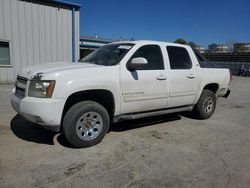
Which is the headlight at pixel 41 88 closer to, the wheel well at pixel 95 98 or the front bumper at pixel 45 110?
the front bumper at pixel 45 110

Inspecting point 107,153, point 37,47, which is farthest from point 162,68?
point 37,47

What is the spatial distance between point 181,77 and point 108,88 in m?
1.92

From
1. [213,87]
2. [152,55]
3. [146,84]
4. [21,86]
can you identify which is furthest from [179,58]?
[21,86]

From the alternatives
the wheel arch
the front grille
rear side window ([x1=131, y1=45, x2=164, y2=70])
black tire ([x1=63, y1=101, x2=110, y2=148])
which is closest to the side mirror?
rear side window ([x1=131, y1=45, x2=164, y2=70])

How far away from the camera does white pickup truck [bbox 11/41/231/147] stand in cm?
362

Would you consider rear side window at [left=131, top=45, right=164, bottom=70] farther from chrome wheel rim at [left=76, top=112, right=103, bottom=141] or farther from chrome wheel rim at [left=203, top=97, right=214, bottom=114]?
chrome wheel rim at [left=203, top=97, right=214, bottom=114]

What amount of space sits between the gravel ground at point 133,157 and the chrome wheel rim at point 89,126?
0.23 m

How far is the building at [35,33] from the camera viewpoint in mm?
11527

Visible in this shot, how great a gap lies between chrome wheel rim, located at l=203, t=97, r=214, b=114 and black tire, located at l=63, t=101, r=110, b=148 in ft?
9.89

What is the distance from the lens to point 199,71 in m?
5.60

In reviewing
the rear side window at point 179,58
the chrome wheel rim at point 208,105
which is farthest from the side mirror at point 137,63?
the chrome wheel rim at point 208,105

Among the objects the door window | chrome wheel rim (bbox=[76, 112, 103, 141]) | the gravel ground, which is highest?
the door window

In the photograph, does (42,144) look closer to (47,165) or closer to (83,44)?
(47,165)

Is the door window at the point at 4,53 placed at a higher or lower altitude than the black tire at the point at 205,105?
higher
